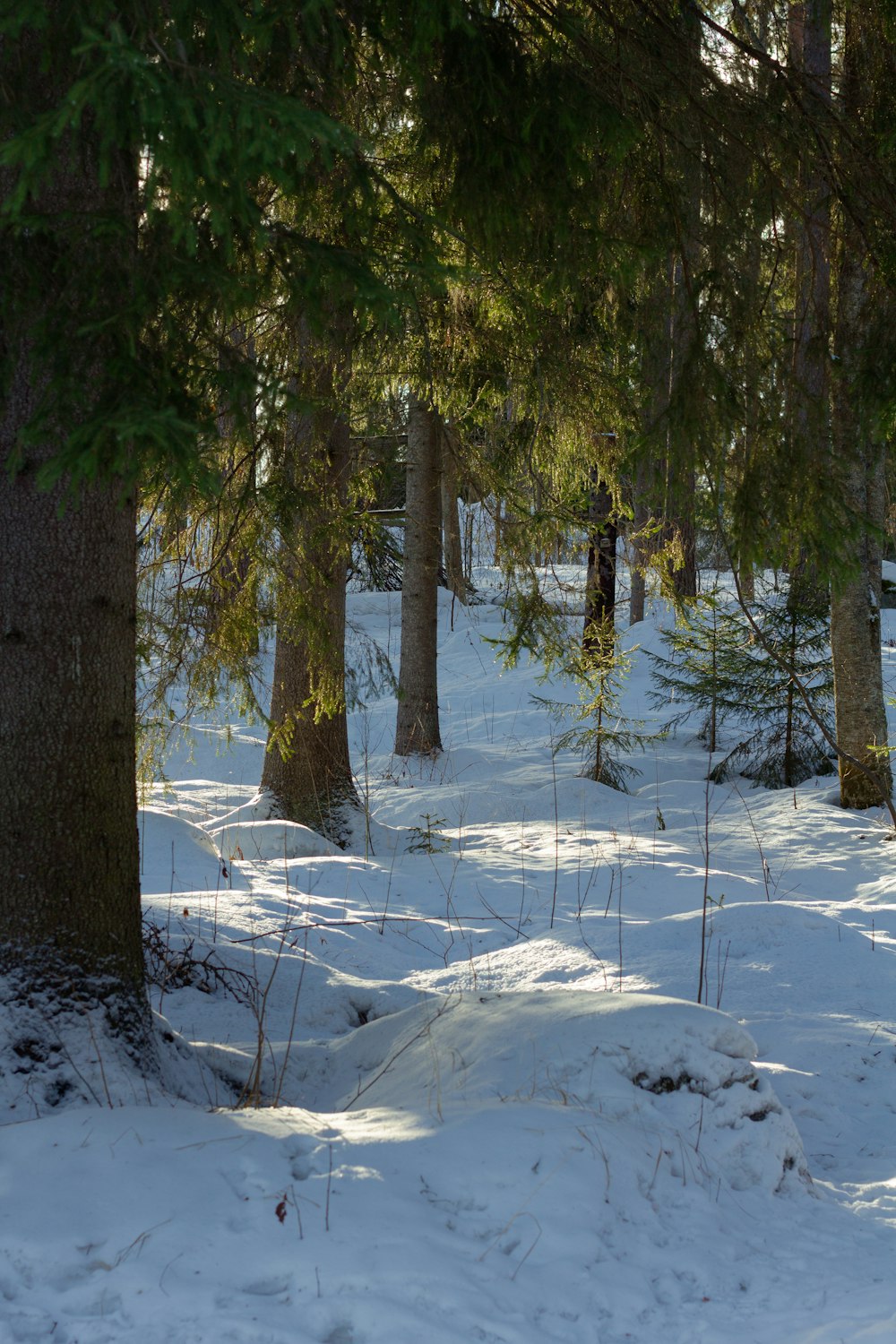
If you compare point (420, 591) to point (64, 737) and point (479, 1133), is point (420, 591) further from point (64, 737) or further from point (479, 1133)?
point (479, 1133)

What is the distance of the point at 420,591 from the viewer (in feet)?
38.9

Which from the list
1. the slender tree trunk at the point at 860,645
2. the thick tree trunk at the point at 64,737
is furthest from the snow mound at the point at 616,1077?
the slender tree trunk at the point at 860,645

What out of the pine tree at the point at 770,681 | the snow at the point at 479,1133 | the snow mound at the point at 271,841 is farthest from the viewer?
the pine tree at the point at 770,681

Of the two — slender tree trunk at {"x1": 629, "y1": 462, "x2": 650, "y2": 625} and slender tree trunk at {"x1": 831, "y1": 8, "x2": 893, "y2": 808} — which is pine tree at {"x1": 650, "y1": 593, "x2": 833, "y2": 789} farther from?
slender tree trunk at {"x1": 831, "y1": 8, "x2": 893, "y2": 808}

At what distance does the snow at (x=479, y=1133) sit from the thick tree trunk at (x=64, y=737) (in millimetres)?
206

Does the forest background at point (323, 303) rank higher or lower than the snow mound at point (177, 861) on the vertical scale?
higher

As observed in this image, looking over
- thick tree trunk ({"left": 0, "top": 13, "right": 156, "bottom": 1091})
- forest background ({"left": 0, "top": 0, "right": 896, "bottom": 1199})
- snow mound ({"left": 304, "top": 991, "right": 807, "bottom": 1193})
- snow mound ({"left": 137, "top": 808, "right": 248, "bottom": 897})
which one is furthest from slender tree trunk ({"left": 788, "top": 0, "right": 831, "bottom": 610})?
snow mound ({"left": 137, "top": 808, "right": 248, "bottom": 897})

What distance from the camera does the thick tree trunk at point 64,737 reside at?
3467 mm

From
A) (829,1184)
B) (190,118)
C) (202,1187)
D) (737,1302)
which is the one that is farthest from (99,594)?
(829,1184)

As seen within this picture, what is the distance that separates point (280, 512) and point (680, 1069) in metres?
3.32

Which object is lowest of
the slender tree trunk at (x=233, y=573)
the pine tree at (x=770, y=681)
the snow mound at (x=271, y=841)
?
the snow mound at (x=271, y=841)

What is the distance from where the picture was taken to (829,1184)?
3.42 metres

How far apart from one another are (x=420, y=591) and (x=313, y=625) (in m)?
5.77

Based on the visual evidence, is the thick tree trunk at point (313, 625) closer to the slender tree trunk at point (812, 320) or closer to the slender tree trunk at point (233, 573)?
the slender tree trunk at point (233, 573)
